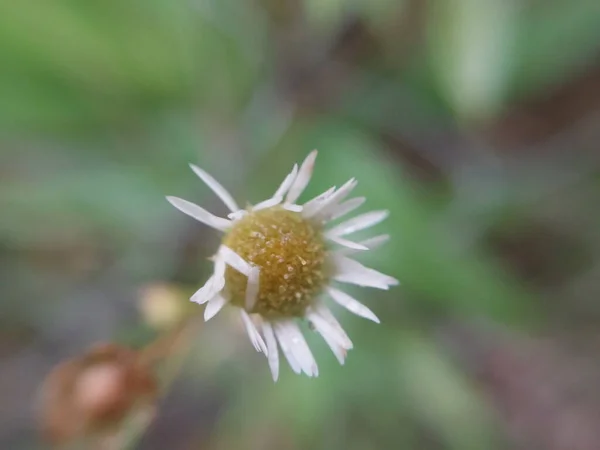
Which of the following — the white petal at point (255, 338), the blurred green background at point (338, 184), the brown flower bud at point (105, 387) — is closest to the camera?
the white petal at point (255, 338)

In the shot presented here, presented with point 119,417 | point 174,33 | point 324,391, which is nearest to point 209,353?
point 324,391

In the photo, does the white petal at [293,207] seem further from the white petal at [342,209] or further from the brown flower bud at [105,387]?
the brown flower bud at [105,387]

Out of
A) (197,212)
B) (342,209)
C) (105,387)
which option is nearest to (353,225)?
(342,209)

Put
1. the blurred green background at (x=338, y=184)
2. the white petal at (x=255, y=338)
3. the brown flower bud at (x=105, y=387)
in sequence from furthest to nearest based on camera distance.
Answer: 1. the blurred green background at (x=338, y=184)
2. the brown flower bud at (x=105, y=387)
3. the white petal at (x=255, y=338)

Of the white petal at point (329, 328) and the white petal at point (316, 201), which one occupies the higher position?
the white petal at point (316, 201)

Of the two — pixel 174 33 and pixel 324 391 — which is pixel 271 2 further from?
pixel 324 391

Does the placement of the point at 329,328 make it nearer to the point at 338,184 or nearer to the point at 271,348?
the point at 271,348

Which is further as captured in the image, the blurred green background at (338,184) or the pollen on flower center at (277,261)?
the blurred green background at (338,184)

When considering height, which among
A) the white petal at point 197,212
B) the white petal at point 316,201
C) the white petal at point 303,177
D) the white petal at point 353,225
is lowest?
the white petal at point 353,225

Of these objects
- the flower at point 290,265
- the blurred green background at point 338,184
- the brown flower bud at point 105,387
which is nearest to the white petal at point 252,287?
the flower at point 290,265
